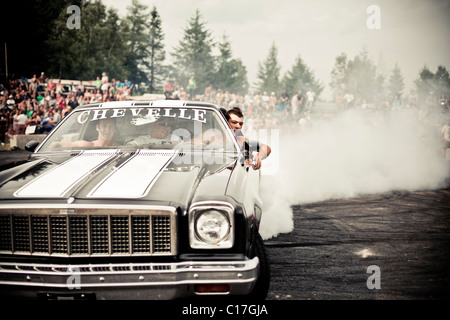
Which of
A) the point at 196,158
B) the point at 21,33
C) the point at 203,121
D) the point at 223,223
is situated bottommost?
the point at 223,223

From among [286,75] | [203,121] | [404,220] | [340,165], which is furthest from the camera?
[286,75]

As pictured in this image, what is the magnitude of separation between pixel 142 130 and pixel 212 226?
71.4 inches

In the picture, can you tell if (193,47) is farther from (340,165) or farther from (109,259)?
(109,259)

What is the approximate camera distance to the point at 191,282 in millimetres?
2291

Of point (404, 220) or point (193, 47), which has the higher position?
point (193, 47)

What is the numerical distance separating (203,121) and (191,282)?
1.85 m

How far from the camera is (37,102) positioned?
1923cm

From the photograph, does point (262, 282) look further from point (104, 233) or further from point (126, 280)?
point (104, 233)

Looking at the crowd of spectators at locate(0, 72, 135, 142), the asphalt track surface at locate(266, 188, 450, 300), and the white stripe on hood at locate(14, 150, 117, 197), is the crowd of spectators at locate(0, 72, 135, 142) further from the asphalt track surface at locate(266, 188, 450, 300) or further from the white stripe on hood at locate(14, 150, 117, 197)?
the white stripe on hood at locate(14, 150, 117, 197)

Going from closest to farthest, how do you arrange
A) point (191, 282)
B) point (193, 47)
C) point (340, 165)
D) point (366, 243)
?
point (191, 282) < point (366, 243) < point (340, 165) < point (193, 47)

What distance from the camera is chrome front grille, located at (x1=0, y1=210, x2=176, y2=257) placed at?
7.75 ft

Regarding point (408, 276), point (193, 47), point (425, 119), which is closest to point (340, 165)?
point (408, 276)

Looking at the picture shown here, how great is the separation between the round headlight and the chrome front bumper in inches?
5.7

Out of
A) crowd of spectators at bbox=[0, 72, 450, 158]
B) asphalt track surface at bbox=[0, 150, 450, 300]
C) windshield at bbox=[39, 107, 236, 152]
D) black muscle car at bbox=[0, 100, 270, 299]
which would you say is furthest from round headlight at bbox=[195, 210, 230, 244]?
crowd of spectators at bbox=[0, 72, 450, 158]
